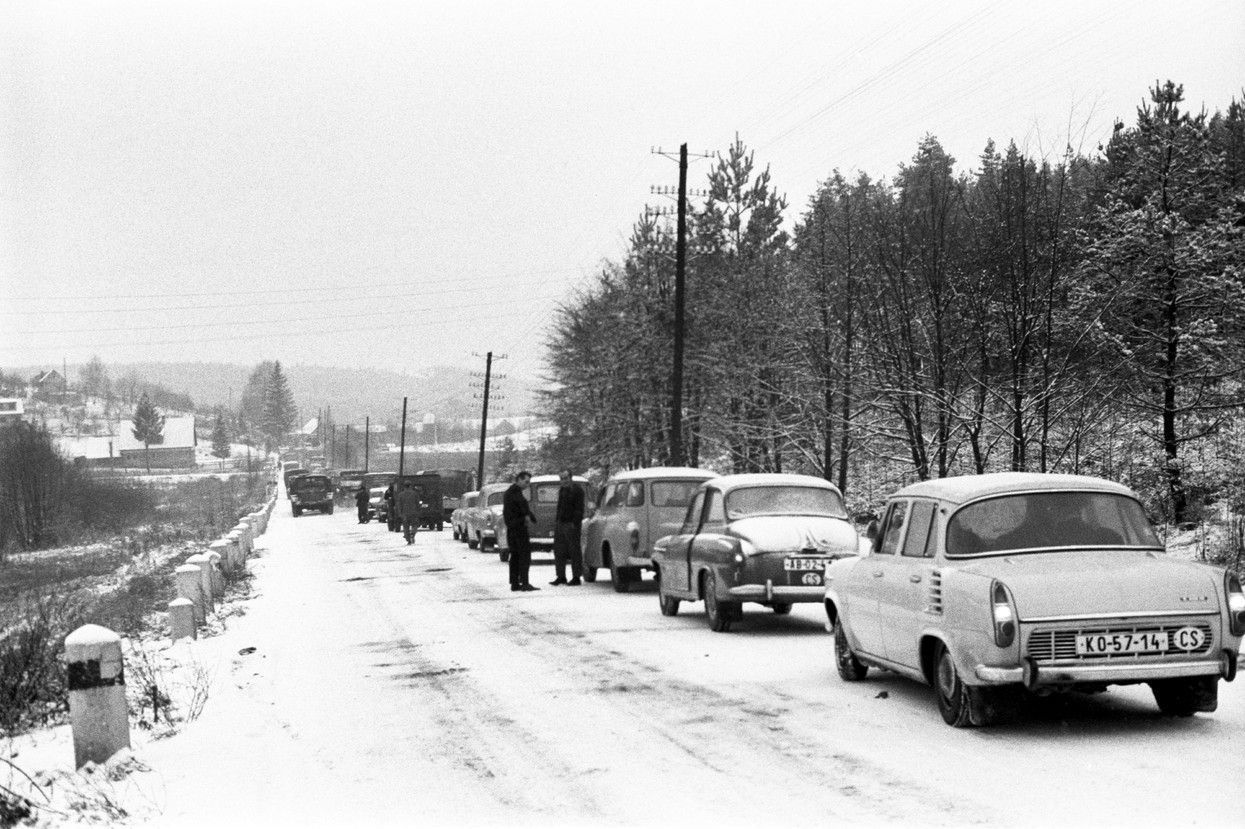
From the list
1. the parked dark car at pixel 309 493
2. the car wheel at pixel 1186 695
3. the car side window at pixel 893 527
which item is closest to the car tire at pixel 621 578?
the car side window at pixel 893 527

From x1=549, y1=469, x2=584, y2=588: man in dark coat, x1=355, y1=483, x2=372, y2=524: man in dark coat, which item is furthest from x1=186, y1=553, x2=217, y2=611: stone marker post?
x1=355, y1=483, x2=372, y2=524: man in dark coat

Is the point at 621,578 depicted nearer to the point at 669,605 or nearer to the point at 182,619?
the point at 669,605

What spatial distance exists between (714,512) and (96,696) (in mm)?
9006

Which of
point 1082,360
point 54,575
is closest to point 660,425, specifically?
point 54,575

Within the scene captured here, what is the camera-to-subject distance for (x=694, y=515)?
17094 mm

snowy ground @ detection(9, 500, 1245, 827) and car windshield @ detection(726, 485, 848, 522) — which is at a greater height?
car windshield @ detection(726, 485, 848, 522)

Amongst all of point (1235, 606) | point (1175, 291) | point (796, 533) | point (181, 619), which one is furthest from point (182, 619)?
point (1175, 291)

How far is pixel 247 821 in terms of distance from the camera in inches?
273

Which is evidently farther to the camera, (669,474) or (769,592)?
(669,474)

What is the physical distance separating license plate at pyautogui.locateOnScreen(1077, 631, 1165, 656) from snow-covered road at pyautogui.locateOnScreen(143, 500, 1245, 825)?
0.55 metres

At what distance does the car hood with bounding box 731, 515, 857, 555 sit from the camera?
15141 mm

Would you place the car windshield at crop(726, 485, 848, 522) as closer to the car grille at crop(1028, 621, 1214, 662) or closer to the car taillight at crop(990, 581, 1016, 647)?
the car taillight at crop(990, 581, 1016, 647)

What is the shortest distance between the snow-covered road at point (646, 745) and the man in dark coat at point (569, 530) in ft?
25.9

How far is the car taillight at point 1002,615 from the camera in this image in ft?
26.9
